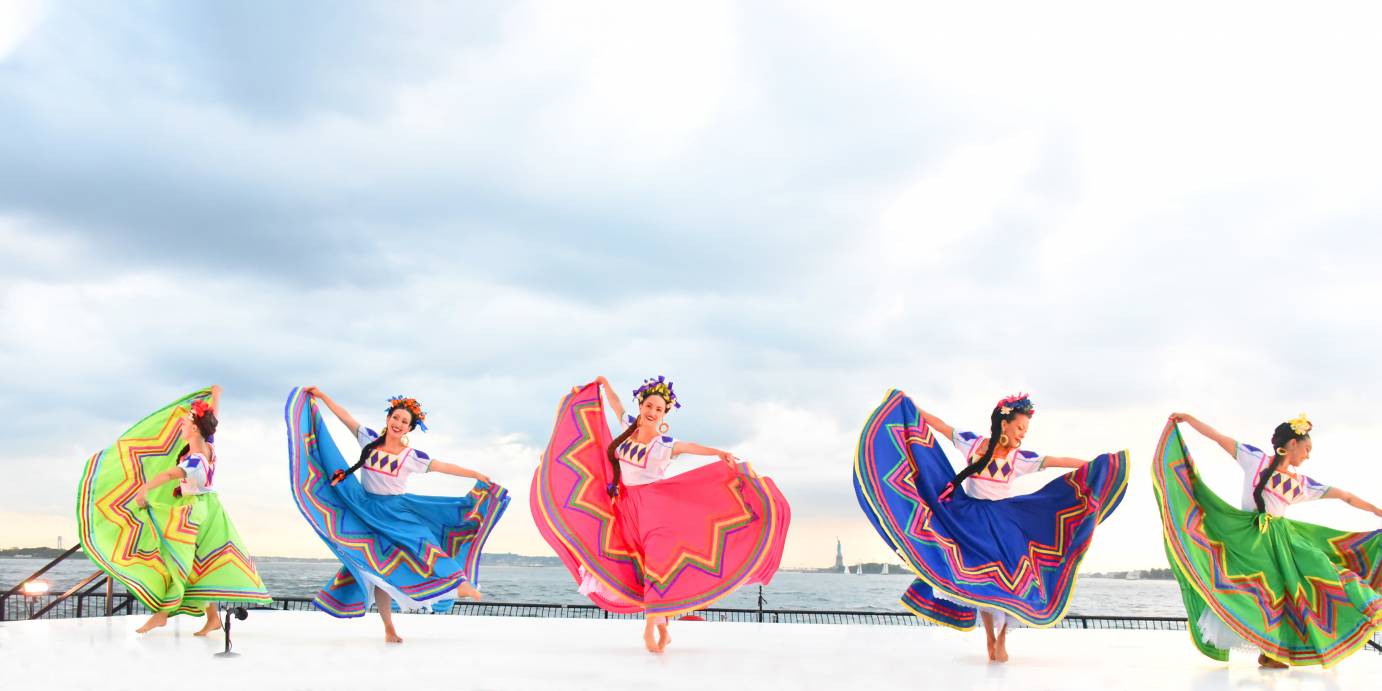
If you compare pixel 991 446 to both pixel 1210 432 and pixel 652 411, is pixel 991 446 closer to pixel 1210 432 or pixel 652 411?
pixel 1210 432

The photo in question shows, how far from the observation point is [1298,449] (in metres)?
6.04

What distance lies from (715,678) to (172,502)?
14.4ft

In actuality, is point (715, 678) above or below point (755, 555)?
below

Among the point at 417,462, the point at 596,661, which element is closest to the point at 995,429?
the point at 596,661

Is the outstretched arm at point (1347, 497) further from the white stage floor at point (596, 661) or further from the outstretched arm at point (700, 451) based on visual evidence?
the outstretched arm at point (700, 451)

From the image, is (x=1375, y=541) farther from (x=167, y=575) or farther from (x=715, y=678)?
(x=167, y=575)

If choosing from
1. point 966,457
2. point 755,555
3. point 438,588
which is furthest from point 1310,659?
point 438,588

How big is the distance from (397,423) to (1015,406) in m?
4.06

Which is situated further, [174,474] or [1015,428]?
[174,474]

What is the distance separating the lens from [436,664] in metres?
5.30

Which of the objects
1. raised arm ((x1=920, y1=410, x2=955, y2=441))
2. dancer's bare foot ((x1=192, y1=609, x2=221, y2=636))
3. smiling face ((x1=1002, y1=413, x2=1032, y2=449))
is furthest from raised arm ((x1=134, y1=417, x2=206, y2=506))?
smiling face ((x1=1002, y1=413, x2=1032, y2=449))

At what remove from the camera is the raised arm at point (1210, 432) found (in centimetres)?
612

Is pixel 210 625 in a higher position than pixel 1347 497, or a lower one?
lower

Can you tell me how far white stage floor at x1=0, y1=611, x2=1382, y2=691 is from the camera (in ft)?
15.4
